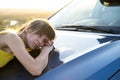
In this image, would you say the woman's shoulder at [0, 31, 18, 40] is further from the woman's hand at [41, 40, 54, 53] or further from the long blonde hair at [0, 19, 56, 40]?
the woman's hand at [41, 40, 54, 53]

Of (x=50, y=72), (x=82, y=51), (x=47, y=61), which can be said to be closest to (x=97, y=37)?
(x=82, y=51)

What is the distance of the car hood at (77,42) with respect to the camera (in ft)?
10.1

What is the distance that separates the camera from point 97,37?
3.56 m

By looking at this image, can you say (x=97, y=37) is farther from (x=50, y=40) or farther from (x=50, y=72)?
(x=50, y=72)

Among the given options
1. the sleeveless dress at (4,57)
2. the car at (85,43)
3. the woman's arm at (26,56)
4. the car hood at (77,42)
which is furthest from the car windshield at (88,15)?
the sleeveless dress at (4,57)

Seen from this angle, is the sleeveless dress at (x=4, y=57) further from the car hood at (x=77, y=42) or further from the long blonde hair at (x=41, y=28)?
the car hood at (x=77, y=42)

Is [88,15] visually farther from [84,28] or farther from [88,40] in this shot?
[88,40]

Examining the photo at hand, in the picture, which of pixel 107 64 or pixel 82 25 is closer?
pixel 107 64

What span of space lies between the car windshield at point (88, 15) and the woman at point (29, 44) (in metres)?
0.92

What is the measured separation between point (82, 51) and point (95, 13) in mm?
1291

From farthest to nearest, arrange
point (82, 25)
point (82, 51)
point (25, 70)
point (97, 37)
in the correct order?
point (82, 25), point (97, 37), point (82, 51), point (25, 70)

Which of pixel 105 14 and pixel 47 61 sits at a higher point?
pixel 47 61

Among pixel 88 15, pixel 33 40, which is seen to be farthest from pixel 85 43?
pixel 88 15

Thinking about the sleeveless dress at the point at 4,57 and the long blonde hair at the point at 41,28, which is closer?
the sleeveless dress at the point at 4,57
